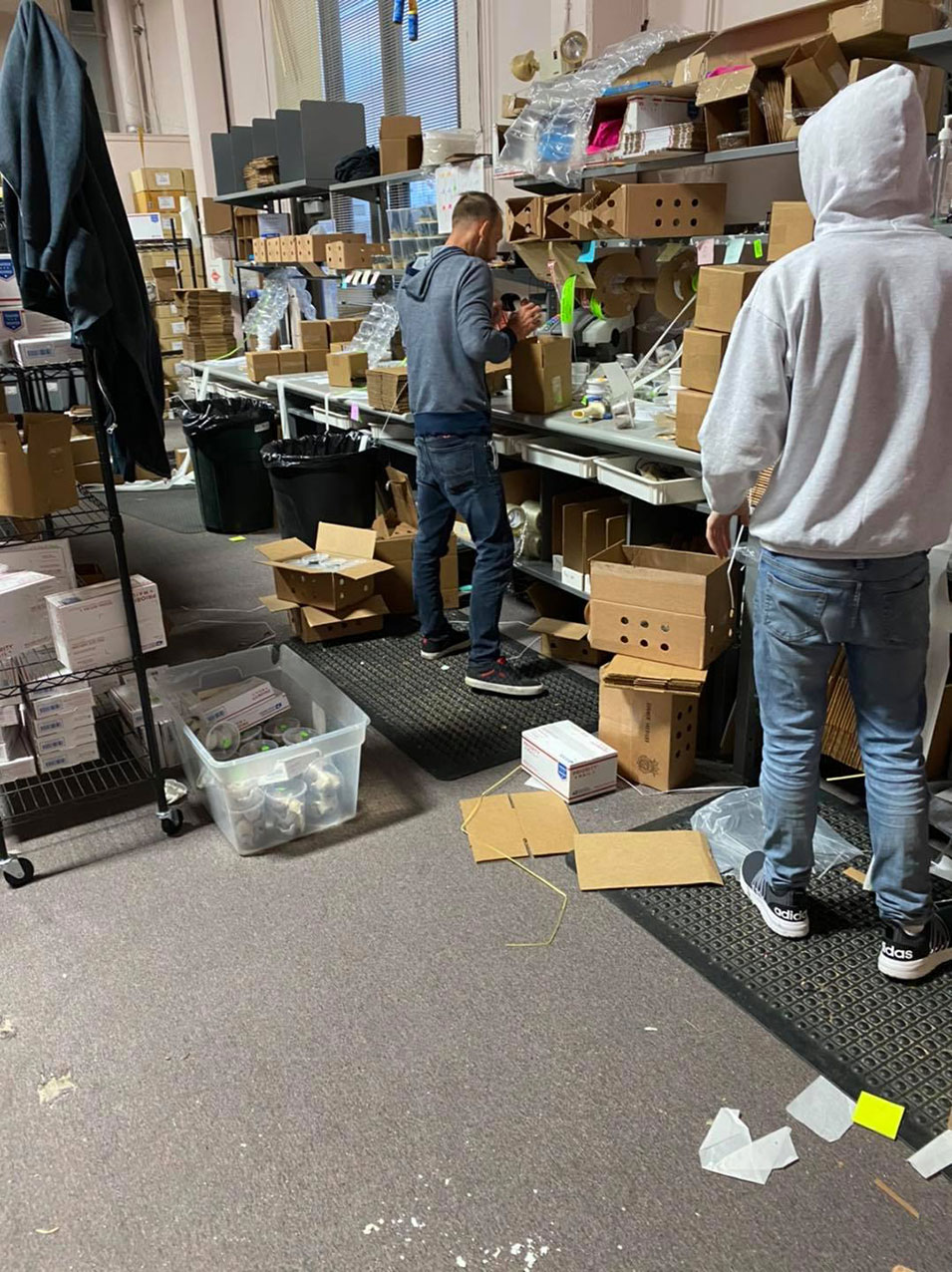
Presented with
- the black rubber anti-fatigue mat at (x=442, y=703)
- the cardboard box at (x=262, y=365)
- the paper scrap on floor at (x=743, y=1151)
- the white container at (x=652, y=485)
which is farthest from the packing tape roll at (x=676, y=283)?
the paper scrap on floor at (x=743, y=1151)

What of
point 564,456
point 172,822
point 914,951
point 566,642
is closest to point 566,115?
point 564,456

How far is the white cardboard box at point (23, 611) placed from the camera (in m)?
2.19

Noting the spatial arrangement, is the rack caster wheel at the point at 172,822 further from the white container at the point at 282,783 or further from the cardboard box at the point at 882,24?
the cardboard box at the point at 882,24

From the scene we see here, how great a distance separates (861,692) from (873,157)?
Result: 0.92m

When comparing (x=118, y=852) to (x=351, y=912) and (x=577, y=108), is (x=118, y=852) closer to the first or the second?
(x=351, y=912)

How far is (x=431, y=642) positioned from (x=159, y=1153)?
2.09m

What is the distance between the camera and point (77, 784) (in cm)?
268

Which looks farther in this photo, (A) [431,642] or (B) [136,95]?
(B) [136,95]

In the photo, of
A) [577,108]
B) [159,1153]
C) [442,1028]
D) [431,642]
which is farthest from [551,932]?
[577,108]

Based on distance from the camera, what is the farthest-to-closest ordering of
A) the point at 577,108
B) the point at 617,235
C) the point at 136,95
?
the point at 136,95 → the point at 577,108 → the point at 617,235

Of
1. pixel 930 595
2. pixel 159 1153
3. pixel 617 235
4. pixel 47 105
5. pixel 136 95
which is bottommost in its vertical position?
pixel 159 1153

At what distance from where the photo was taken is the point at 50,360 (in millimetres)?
2209

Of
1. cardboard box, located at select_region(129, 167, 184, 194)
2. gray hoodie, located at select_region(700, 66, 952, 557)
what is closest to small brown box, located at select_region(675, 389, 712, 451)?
gray hoodie, located at select_region(700, 66, 952, 557)

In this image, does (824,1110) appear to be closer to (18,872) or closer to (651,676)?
(651,676)
